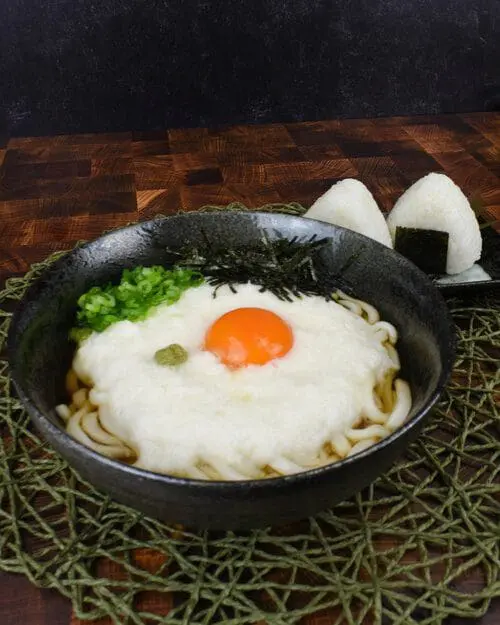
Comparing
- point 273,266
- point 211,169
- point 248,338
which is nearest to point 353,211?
point 273,266

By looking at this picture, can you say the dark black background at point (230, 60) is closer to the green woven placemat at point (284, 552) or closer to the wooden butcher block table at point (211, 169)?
the wooden butcher block table at point (211, 169)

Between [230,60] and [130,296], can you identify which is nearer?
[130,296]

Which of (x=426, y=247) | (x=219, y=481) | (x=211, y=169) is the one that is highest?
(x=219, y=481)

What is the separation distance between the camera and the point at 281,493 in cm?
126

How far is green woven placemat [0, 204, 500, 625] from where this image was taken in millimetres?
1364

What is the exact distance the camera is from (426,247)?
2.32 m

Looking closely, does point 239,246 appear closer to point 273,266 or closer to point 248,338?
point 273,266

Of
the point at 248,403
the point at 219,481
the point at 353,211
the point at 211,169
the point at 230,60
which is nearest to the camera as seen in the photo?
the point at 219,481

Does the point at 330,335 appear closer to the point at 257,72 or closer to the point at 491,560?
the point at 491,560

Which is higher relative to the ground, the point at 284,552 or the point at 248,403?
the point at 248,403

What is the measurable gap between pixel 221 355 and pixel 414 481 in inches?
22.8

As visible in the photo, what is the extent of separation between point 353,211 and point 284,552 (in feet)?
3.99

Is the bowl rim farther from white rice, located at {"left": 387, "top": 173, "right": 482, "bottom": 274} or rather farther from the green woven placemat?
white rice, located at {"left": 387, "top": 173, "right": 482, "bottom": 274}

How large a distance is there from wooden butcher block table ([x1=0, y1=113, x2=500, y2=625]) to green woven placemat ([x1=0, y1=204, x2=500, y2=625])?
118 centimetres
